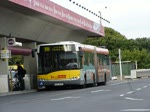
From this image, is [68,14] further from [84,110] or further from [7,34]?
[84,110]

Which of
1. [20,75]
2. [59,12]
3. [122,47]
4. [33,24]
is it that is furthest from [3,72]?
[122,47]

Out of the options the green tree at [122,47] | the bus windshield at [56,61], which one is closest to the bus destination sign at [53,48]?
the bus windshield at [56,61]

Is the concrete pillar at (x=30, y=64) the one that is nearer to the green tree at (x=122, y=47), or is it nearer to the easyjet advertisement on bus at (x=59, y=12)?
the easyjet advertisement on bus at (x=59, y=12)

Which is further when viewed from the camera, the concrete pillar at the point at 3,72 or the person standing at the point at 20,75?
the person standing at the point at 20,75

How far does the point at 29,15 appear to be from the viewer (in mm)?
32438

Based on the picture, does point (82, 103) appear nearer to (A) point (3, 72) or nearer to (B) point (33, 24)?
(A) point (3, 72)

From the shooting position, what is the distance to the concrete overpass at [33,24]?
97.2 feet

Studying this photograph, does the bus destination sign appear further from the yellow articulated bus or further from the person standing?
the person standing

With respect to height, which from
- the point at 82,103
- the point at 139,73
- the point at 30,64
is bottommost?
the point at 82,103

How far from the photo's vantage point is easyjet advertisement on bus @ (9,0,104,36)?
29413 mm

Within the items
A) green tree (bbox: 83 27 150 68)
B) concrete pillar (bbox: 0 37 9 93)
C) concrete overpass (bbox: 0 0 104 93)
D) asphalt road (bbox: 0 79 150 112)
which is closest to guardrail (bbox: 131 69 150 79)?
concrete overpass (bbox: 0 0 104 93)

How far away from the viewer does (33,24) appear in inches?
1378

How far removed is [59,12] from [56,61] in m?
6.09

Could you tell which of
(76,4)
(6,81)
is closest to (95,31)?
(76,4)
